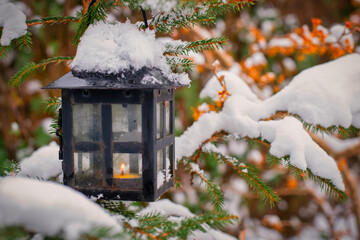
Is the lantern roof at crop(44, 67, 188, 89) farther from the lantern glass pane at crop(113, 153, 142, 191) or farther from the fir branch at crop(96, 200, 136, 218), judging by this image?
the fir branch at crop(96, 200, 136, 218)

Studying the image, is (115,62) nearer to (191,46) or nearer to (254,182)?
(191,46)

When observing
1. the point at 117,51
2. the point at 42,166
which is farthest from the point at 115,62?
the point at 42,166

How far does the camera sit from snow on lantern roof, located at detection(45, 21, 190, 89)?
0.72 meters

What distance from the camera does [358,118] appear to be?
3.42 ft

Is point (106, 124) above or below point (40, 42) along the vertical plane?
below

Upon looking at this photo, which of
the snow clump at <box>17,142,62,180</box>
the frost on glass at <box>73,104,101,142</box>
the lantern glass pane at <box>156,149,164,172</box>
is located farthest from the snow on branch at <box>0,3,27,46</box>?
the lantern glass pane at <box>156,149,164,172</box>

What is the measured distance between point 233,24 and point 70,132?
319 cm

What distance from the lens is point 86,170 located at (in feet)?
2.68

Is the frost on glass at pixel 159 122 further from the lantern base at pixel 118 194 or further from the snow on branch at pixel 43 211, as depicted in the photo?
the snow on branch at pixel 43 211

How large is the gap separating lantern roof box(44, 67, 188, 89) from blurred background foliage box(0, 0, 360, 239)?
66.9 inches

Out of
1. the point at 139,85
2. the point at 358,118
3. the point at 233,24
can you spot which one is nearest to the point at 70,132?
the point at 139,85

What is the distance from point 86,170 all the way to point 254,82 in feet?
5.76

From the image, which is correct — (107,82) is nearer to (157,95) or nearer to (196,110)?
(157,95)

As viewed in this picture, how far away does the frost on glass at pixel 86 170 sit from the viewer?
0.80 metres
